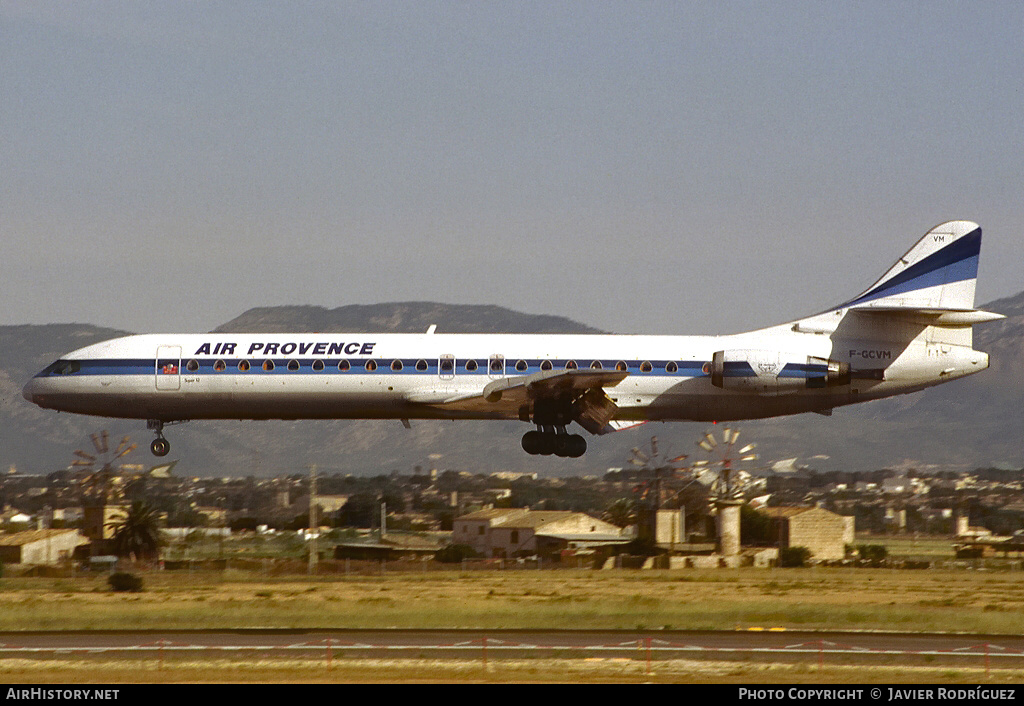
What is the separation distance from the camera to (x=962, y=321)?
148 feet

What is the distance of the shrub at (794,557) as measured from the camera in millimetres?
62375

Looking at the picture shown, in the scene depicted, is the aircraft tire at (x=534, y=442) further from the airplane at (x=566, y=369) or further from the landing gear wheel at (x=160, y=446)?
the landing gear wheel at (x=160, y=446)

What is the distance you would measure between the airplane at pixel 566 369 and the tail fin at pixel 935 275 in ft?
0.16

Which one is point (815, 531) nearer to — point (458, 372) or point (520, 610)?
point (520, 610)

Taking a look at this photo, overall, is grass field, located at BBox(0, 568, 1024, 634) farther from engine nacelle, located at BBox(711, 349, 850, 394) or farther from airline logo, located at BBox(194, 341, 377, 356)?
airline logo, located at BBox(194, 341, 377, 356)

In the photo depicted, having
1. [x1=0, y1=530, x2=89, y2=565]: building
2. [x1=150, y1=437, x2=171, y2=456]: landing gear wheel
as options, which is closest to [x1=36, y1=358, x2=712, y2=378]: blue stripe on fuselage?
[x1=150, y1=437, x2=171, y2=456]: landing gear wheel

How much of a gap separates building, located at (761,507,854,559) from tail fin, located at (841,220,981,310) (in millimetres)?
21496

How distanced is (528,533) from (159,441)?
2278 centimetres

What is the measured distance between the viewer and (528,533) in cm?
6612

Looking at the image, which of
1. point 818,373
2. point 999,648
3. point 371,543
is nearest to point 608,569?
point 371,543

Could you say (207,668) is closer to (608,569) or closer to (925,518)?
(608,569)

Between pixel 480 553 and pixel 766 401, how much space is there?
21.5 m

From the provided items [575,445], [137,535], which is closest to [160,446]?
[137,535]

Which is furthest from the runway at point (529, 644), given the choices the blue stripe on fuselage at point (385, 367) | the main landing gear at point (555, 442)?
the blue stripe on fuselage at point (385, 367)
